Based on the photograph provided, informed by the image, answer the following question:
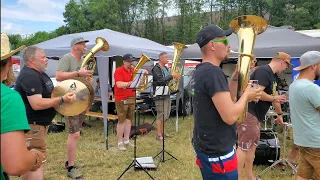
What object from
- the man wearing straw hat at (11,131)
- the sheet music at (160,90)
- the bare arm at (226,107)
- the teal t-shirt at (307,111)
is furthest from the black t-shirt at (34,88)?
the sheet music at (160,90)

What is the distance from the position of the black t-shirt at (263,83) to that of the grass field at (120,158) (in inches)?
52.0

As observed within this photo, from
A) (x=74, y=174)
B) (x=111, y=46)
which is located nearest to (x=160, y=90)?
(x=111, y=46)

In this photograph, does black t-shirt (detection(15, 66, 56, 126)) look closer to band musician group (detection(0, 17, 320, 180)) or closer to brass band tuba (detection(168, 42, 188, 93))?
band musician group (detection(0, 17, 320, 180))

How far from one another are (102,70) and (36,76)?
3360 mm

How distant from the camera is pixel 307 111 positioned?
3.24 m

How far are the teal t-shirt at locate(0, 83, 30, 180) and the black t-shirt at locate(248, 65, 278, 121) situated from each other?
329 cm

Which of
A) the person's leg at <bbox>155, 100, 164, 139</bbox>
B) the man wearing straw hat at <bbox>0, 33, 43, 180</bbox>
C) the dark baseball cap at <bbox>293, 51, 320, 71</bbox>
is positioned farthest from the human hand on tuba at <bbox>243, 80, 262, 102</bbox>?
the person's leg at <bbox>155, 100, 164, 139</bbox>

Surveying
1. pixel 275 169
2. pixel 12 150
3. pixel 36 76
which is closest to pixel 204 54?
pixel 12 150

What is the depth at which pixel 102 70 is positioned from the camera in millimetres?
6625

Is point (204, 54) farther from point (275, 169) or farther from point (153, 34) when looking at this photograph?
point (153, 34)

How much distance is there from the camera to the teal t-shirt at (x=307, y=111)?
3160mm

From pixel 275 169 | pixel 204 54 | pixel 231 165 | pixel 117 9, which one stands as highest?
pixel 117 9

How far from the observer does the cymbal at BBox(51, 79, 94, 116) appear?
11.4ft

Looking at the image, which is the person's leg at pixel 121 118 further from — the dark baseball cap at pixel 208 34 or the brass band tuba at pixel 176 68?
the dark baseball cap at pixel 208 34
